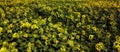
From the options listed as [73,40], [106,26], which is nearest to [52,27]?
[73,40]

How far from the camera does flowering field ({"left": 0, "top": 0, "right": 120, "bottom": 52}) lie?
6.86 metres

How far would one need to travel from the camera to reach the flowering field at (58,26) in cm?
686

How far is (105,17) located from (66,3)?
1494 mm

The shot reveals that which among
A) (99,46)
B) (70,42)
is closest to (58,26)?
(70,42)

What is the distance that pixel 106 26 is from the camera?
8305 mm

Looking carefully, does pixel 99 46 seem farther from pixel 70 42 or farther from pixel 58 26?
pixel 58 26

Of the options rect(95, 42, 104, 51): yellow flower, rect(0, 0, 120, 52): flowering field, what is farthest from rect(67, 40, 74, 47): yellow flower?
rect(95, 42, 104, 51): yellow flower

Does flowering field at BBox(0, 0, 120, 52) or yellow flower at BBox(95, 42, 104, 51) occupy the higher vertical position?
flowering field at BBox(0, 0, 120, 52)

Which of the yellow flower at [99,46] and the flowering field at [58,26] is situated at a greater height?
the flowering field at [58,26]

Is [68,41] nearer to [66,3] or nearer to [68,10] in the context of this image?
[68,10]

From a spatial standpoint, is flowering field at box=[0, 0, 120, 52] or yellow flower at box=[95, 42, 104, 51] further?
yellow flower at box=[95, 42, 104, 51]

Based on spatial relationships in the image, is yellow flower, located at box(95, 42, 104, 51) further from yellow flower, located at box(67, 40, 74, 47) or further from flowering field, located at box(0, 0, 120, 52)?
yellow flower, located at box(67, 40, 74, 47)

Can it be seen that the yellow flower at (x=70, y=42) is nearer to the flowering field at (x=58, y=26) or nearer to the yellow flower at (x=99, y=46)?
the flowering field at (x=58, y=26)

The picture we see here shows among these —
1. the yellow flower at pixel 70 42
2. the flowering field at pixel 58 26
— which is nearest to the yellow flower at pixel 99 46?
the flowering field at pixel 58 26
